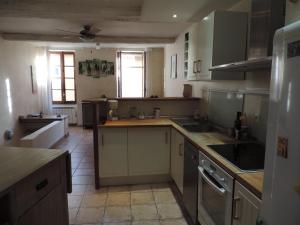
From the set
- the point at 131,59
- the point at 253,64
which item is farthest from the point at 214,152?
the point at 131,59

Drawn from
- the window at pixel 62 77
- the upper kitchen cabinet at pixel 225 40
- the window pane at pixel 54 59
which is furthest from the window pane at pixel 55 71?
the upper kitchen cabinet at pixel 225 40

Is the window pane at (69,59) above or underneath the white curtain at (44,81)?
above

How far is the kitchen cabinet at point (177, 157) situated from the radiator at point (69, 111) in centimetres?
548

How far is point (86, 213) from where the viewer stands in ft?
8.27

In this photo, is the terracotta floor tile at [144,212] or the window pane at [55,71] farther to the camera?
the window pane at [55,71]

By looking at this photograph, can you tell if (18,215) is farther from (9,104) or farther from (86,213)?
(9,104)

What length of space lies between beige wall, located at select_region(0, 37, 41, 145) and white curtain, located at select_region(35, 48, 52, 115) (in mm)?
383

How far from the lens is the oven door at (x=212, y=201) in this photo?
1509mm

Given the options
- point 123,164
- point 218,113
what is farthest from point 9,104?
point 218,113

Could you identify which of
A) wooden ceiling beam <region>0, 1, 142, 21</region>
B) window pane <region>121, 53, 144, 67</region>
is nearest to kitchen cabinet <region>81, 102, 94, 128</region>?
window pane <region>121, 53, 144, 67</region>

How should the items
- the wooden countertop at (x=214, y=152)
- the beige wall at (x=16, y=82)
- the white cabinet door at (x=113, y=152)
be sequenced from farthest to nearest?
the beige wall at (x=16, y=82)
the white cabinet door at (x=113, y=152)
the wooden countertop at (x=214, y=152)

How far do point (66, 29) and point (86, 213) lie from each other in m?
4.06

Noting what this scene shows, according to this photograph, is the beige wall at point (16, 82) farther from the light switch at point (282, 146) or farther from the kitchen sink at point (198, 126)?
the light switch at point (282, 146)

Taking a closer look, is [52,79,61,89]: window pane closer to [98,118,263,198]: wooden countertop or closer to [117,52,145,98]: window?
[117,52,145,98]: window
